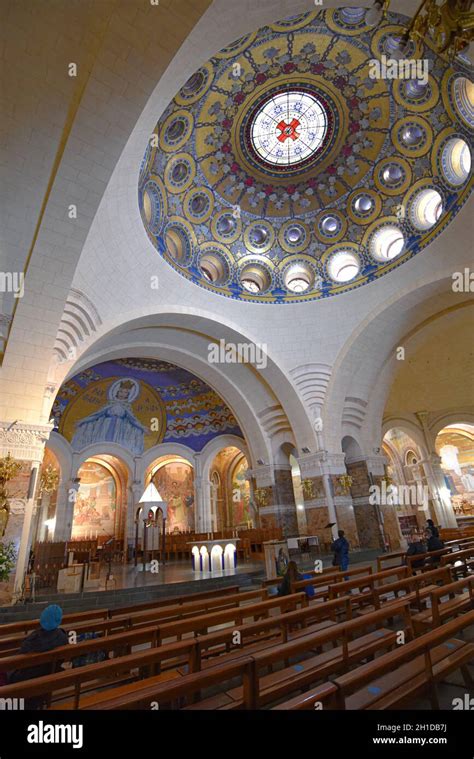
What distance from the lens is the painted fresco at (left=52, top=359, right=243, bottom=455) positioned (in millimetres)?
16641

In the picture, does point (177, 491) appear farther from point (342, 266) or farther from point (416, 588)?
point (416, 588)

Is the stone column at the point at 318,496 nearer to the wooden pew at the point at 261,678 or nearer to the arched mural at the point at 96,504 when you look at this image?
the arched mural at the point at 96,504

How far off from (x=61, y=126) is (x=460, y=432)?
25.4 m

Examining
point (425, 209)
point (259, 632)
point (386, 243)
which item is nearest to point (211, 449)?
point (386, 243)

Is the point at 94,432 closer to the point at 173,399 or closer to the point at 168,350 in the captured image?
the point at 173,399

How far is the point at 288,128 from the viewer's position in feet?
41.7

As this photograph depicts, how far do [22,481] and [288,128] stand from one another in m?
13.0

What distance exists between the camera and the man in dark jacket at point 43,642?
2.91 m

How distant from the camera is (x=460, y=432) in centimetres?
2358

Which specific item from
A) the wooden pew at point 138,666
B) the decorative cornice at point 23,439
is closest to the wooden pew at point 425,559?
the wooden pew at point 138,666

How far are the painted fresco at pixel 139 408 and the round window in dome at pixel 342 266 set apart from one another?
763 cm
